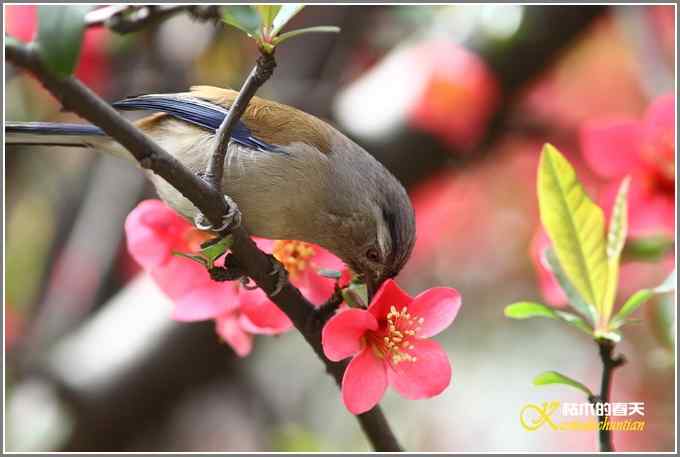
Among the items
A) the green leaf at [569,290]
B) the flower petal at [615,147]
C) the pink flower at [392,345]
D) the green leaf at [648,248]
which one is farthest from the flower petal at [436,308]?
the flower petal at [615,147]

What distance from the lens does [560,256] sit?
123 centimetres

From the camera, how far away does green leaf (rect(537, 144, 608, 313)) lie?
3.93 ft

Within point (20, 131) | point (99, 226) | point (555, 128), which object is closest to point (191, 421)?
point (99, 226)

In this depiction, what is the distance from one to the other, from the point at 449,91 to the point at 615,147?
67cm

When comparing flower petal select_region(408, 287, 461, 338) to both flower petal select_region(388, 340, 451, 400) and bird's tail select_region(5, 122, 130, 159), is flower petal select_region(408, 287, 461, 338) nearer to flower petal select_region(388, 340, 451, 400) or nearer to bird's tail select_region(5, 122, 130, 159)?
flower petal select_region(388, 340, 451, 400)

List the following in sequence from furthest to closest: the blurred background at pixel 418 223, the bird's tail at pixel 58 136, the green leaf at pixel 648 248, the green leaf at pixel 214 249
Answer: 1. the blurred background at pixel 418 223
2. the green leaf at pixel 648 248
3. the bird's tail at pixel 58 136
4. the green leaf at pixel 214 249

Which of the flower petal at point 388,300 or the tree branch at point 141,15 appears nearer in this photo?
the tree branch at point 141,15

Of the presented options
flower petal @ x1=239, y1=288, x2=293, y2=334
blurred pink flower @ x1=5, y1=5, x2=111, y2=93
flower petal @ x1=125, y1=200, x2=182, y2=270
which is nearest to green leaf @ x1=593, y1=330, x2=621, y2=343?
flower petal @ x1=239, y1=288, x2=293, y2=334

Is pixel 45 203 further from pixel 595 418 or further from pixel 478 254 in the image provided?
pixel 595 418

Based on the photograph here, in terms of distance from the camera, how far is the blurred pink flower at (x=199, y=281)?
4.01ft

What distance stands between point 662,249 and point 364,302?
69 cm

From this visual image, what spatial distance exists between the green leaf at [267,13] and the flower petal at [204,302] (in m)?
0.43

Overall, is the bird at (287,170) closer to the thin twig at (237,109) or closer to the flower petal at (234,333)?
the flower petal at (234,333)

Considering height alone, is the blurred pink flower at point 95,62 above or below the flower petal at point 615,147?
below
